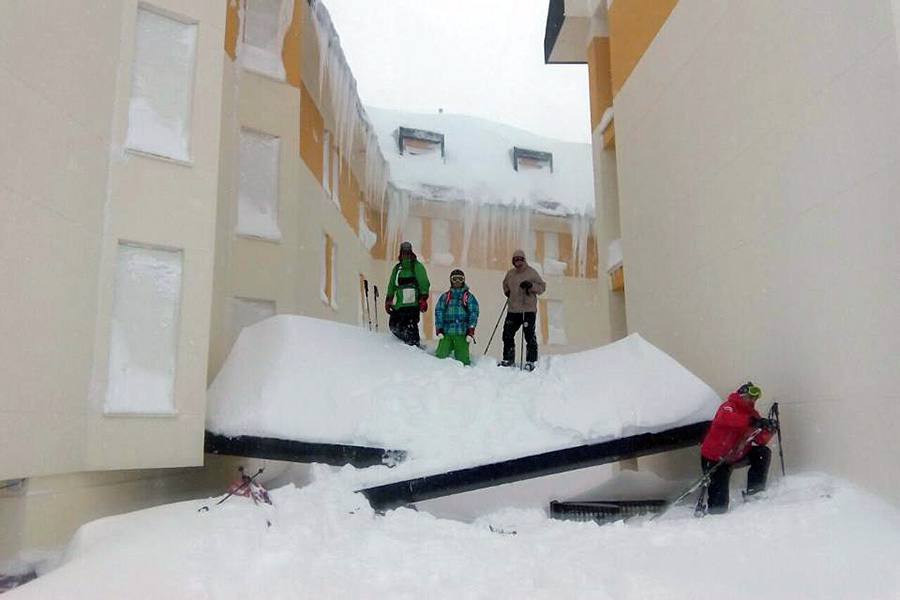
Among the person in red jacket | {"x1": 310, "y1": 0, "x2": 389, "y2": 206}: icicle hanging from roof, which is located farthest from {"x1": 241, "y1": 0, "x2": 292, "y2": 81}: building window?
the person in red jacket

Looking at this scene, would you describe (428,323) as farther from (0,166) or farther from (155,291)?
(0,166)

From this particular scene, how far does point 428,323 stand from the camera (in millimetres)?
19312

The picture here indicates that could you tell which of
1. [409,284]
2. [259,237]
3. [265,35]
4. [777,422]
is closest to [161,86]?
[409,284]

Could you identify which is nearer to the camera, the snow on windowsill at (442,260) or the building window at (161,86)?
the building window at (161,86)

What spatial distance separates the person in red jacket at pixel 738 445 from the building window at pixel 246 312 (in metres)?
6.21

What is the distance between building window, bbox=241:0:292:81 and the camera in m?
10.7

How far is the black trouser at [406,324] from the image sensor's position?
360 inches

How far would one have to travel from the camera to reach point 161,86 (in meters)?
6.66

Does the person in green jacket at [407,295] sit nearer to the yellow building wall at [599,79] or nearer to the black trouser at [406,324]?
the black trouser at [406,324]

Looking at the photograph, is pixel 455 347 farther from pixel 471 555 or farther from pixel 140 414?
pixel 471 555

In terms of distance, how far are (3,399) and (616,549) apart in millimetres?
4118

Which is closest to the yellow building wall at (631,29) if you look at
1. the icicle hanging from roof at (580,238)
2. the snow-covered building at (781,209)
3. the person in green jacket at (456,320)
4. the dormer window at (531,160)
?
the snow-covered building at (781,209)

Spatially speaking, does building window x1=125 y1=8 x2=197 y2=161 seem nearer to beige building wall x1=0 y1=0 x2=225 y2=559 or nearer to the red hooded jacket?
beige building wall x1=0 y1=0 x2=225 y2=559

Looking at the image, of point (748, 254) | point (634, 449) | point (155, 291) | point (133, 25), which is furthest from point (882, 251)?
point (133, 25)
